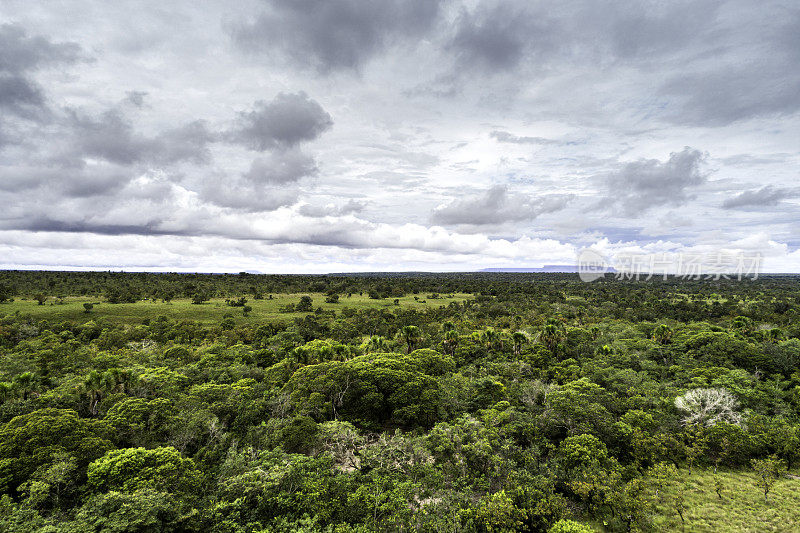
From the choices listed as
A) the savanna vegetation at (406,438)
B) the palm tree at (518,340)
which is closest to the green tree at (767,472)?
the savanna vegetation at (406,438)

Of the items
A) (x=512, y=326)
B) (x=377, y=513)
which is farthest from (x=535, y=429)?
(x=512, y=326)

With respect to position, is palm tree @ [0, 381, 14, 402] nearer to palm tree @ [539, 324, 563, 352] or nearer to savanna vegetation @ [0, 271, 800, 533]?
savanna vegetation @ [0, 271, 800, 533]

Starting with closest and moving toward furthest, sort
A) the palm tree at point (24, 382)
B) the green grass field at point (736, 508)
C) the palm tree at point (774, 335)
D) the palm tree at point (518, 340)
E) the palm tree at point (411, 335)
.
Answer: the green grass field at point (736, 508) < the palm tree at point (24, 382) < the palm tree at point (774, 335) < the palm tree at point (411, 335) < the palm tree at point (518, 340)

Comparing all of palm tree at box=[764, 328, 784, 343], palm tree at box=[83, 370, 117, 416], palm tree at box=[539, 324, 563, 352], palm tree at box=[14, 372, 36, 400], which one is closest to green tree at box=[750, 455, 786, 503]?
palm tree at box=[539, 324, 563, 352]

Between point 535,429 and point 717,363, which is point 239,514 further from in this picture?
point 717,363

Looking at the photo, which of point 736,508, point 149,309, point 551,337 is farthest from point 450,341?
point 149,309

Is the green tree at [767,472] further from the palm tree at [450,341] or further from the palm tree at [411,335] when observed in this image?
the palm tree at [411,335]
